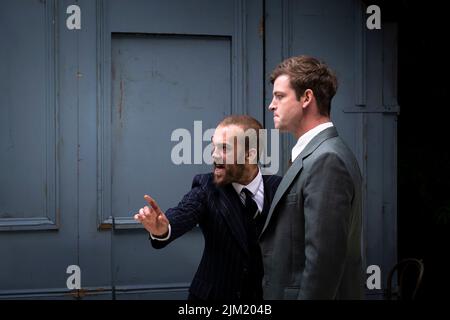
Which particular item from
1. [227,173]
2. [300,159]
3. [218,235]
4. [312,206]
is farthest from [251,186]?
[312,206]

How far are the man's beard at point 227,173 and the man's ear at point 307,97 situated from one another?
0.41 metres

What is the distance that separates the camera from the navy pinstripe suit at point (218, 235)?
7.27 feet

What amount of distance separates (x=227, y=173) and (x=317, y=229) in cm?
59

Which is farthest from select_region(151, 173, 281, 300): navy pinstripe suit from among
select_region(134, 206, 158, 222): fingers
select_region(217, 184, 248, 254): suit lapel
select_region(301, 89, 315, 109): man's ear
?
select_region(301, 89, 315, 109): man's ear

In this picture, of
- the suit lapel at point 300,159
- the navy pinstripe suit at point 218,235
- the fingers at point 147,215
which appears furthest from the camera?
the navy pinstripe suit at point 218,235

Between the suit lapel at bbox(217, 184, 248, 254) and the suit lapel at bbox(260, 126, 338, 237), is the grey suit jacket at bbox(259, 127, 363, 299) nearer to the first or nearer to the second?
the suit lapel at bbox(260, 126, 338, 237)

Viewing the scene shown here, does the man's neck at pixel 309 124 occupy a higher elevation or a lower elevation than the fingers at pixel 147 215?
higher

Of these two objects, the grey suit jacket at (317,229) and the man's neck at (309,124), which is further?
the man's neck at (309,124)

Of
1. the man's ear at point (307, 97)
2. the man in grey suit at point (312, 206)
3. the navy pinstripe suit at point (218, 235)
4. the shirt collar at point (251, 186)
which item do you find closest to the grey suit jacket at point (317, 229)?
the man in grey suit at point (312, 206)

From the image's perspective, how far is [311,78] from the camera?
2.01 m

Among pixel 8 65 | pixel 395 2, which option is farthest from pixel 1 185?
pixel 395 2

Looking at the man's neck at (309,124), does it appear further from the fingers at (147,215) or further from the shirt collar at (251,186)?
the fingers at (147,215)
